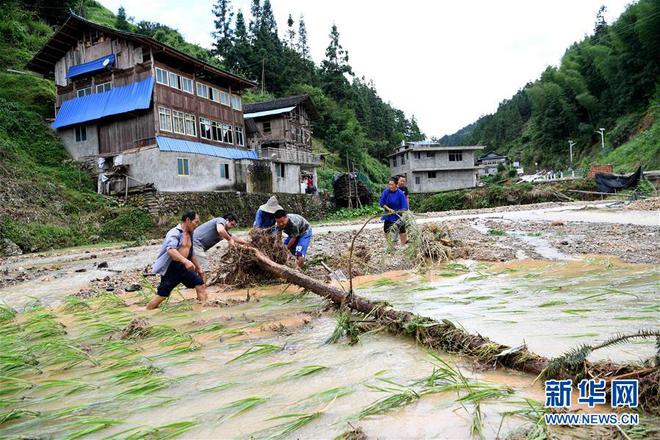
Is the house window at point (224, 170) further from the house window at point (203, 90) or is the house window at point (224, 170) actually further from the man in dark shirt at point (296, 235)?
the man in dark shirt at point (296, 235)

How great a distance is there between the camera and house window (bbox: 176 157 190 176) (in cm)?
2550

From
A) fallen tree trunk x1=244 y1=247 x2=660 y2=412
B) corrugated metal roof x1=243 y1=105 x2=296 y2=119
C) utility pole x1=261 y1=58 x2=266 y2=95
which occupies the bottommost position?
fallen tree trunk x1=244 y1=247 x2=660 y2=412

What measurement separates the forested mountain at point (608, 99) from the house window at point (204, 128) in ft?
115

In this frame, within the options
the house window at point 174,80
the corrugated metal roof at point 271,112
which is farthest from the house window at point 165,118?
the corrugated metal roof at point 271,112

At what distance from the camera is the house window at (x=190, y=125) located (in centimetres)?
2757

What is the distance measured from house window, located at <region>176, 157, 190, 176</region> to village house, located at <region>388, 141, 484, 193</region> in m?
29.3

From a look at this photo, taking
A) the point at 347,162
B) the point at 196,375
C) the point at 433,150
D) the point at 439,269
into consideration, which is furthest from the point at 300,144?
the point at 196,375

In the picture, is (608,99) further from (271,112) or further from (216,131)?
(216,131)

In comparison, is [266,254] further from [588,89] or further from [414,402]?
[588,89]

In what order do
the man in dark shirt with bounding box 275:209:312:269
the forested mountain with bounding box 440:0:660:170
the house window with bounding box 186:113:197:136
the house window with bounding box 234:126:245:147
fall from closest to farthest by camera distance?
1. the man in dark shirt with bounding box 275:209:312:269
2. the house window with bounding box 186:113:197:136
3. the house window with bounding box 234:126:245:147
4. the forested mountain with bounding box 440:0:660:170

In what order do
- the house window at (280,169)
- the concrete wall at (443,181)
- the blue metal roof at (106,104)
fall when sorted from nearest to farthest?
the blue metal roof at (106,104) < the house window at (280,169) < the concrete wall at (443,181)

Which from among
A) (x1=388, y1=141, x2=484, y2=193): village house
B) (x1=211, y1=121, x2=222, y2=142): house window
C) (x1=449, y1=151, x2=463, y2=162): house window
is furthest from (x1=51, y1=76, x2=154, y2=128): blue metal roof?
(x1=449, y1=151, x2=463, y2=162): house window

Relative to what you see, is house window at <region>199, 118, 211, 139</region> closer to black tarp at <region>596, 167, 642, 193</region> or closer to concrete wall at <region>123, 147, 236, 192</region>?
concrete wall at <region>123, 147, 236, 192</region>

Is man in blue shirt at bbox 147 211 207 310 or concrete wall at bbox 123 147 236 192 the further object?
concrete wall at bbox 123 147 236 192
